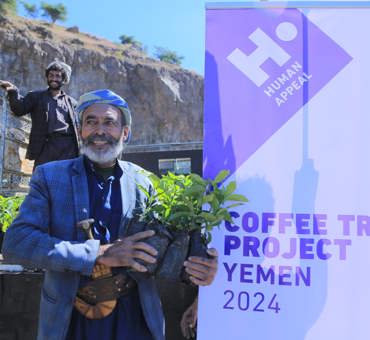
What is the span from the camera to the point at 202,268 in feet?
5.99

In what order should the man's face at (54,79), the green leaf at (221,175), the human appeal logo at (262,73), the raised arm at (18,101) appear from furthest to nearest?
1. the man's face at (54,79)
2. the raised arm at (18,101)
3. the human appeal logo at (262,73)
4. the green leaf at (221,175)

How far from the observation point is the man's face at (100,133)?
1.97 metres

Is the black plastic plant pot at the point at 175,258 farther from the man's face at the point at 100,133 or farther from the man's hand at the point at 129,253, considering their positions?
the man's face at the point at 100,133

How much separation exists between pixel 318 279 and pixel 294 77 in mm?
880

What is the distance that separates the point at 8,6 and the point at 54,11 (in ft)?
47.8

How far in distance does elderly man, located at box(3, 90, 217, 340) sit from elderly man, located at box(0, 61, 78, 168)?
238 centimetres

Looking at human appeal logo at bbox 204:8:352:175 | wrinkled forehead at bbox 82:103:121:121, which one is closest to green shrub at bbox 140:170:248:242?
human appeal logo at bbox 204:8:352:175

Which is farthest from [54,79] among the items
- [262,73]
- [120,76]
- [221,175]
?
[120,76]

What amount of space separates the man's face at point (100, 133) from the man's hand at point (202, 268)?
0.56 metres

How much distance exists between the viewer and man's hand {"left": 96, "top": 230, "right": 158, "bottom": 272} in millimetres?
1695

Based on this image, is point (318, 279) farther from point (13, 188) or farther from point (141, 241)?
point (13, 188)

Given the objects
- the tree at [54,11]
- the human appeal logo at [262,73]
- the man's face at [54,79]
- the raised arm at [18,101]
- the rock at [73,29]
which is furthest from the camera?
the tree at [54,11]

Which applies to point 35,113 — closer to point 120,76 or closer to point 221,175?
point 221,175

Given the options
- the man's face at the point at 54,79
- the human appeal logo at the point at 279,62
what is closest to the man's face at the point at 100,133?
the human appeal logo at the point at 279,62
